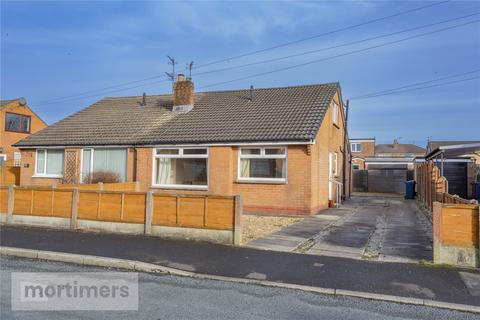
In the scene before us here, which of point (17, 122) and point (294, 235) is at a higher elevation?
point (17, 122)

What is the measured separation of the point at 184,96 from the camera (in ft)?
69.1

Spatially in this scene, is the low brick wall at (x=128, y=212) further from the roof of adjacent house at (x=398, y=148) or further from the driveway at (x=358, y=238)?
the roof of adjacent house at (x=398, y=148)

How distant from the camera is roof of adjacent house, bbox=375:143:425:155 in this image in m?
75.5

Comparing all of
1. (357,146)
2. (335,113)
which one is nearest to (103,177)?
(335,113)

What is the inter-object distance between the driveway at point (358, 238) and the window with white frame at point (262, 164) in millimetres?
2306

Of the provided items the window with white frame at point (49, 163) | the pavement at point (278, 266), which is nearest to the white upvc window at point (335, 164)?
the pavement at point (278, 266)

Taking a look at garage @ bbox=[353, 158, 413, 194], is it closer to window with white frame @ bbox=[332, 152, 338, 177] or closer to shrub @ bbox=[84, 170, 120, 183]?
window with white frame @ bbox=[332, 152, 338, 177]

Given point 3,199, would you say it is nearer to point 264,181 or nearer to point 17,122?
point 264,181

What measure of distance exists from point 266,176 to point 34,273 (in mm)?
10077

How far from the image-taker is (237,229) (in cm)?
937

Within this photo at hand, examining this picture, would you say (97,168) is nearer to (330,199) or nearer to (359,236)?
(330,199)

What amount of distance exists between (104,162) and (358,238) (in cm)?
1312

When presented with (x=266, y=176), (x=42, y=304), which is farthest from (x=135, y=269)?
(x=266, y=176)

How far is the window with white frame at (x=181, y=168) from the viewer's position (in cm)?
1719
